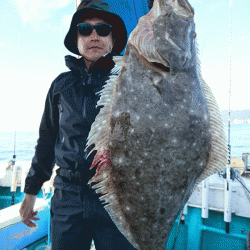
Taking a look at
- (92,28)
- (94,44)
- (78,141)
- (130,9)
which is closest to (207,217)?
(78,141)

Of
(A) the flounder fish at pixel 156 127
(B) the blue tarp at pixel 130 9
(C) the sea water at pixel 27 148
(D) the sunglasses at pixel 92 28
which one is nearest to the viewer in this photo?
(A) the flounder fish at pixel 156 127

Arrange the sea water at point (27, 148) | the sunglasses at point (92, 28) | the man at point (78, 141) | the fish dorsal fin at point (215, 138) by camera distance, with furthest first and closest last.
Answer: the sea water at point (27, 148), the sunglasses at point (92, 28), the man at point (78, 141), the fish dorsal fin at point (215, 138)

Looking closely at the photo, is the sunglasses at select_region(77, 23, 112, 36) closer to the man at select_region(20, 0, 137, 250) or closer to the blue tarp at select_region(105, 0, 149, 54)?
the man at select_region(20, 0, 137, 250)

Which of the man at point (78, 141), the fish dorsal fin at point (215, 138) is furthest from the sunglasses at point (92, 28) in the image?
the fish dorsal fin at point (215, 138)

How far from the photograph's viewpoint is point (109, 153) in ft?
4.54

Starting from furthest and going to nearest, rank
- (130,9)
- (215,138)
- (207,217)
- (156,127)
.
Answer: (207,217) → (130,9) → (215,138) → (156,127)

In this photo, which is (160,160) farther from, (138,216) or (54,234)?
(54,234)

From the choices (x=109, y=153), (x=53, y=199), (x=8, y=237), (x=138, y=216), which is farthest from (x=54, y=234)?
(x=8, y=237)

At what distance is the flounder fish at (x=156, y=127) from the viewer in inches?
52.4

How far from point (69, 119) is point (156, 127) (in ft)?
3.23

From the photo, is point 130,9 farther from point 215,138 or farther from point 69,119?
point 215,138

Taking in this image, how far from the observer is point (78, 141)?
194cm

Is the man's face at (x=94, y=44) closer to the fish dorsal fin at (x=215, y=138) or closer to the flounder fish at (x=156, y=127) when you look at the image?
the flounder fish at (x=156, y=127)

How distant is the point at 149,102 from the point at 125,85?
20 cm
